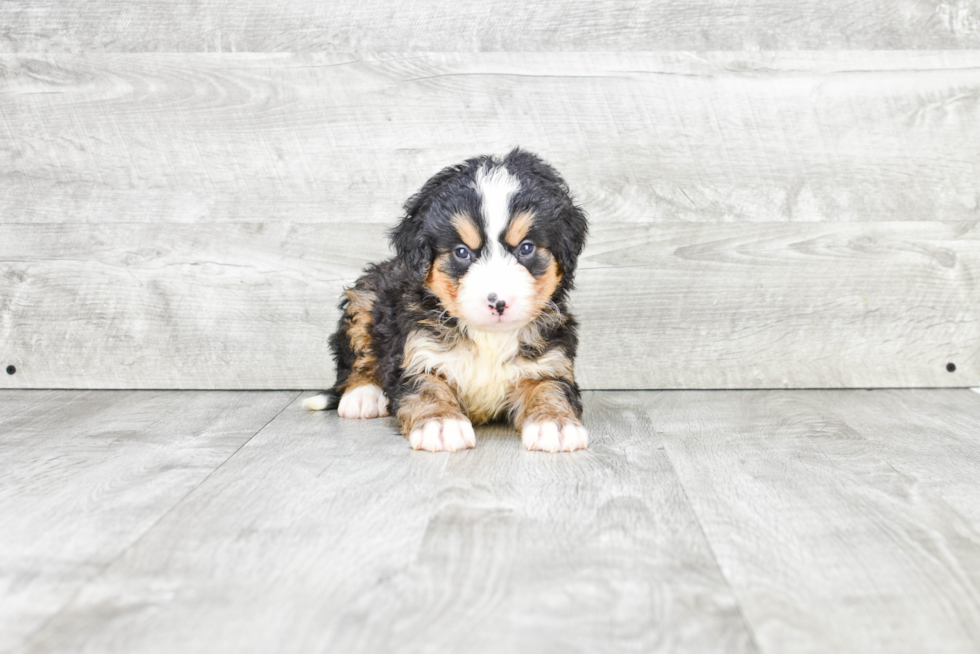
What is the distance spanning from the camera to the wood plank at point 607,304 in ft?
12.0

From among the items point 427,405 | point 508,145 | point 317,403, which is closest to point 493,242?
Result: point 427,405

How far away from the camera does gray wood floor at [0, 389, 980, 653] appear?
1390 millimetres

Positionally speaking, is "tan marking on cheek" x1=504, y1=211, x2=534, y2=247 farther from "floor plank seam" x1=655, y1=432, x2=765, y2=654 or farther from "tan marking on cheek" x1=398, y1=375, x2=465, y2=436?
"floor plank seam" x1=655, y1=432, x2=765, y2=654

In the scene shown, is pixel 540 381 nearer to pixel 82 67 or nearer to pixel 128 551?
pixel 128 551

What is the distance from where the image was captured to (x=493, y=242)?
249cm

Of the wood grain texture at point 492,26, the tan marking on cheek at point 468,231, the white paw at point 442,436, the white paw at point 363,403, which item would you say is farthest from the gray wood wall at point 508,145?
the white paw at point 442,436

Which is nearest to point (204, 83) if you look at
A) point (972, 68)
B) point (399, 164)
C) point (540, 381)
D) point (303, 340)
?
point (399, 164)

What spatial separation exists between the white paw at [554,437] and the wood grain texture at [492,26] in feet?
5.76

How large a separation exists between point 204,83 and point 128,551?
2.42 metres

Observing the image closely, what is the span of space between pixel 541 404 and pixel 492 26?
1.73 metres

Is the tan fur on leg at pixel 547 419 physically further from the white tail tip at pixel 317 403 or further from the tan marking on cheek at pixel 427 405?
the white tail tip at pixel 317 403

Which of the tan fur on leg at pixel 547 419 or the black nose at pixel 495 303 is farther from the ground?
the black nose at pixel 495 303

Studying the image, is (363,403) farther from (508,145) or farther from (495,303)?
(508,145)

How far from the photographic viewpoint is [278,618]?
1.42 meters
